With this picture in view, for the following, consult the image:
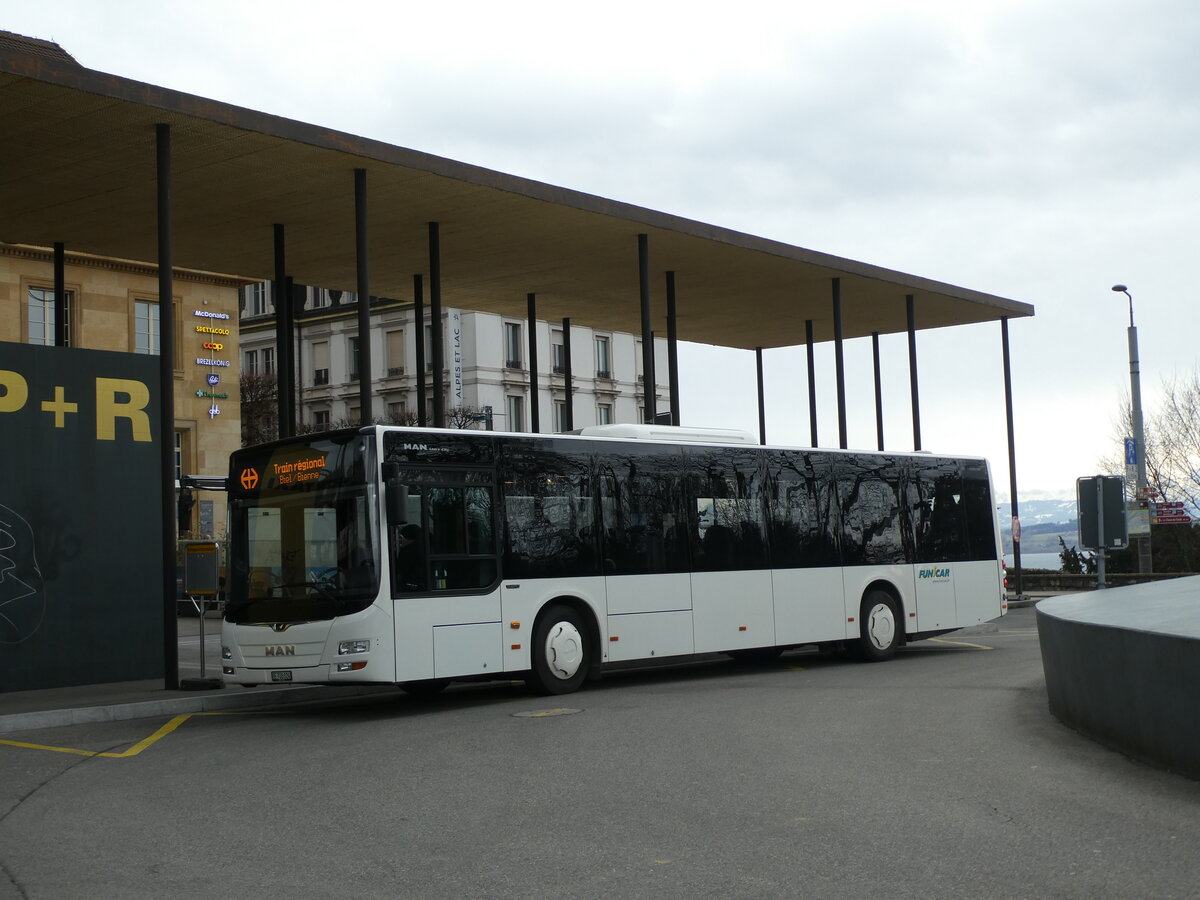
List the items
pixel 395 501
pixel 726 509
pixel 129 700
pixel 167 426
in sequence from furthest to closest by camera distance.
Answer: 1. pixel 726 509
2. pixel 167 426
3. pixel 129 700
4. pixel 395 501

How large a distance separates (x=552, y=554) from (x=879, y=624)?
6484 millimetres

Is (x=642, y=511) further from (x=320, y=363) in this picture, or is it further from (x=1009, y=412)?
(x=320, y=363)

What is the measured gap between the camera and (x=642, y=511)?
17266mm

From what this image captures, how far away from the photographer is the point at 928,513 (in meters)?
21.5

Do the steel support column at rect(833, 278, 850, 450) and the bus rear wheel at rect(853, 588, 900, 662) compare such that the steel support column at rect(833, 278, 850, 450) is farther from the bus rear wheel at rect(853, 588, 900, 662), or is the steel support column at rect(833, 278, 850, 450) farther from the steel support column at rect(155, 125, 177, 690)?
the steel support column at rect(155, 125, 177, 690)

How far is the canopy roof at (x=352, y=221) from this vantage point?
17.1 meters

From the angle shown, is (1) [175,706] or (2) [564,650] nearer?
(1) [175,706]

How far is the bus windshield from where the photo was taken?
14336 mm

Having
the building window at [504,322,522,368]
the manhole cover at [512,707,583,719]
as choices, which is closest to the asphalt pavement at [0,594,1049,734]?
the manhole cover at [512,707,583,719]

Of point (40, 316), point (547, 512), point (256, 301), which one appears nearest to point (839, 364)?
point (547, 512)

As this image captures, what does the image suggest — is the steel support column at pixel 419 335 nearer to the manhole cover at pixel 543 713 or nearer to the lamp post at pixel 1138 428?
the manhole cover at pixel 543 713

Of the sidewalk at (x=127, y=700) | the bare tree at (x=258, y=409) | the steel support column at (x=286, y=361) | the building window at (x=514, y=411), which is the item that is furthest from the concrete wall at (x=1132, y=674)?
the building window at (x=514, y=411)

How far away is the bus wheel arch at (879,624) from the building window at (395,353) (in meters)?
63.2

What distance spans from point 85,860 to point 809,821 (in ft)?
12.6
